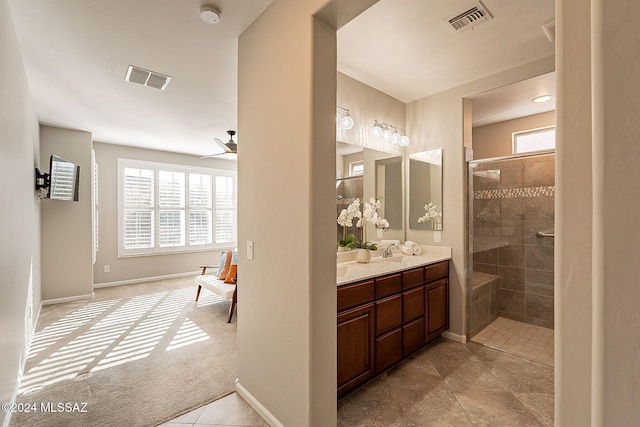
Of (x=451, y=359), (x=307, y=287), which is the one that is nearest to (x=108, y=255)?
(x=307, y=287)

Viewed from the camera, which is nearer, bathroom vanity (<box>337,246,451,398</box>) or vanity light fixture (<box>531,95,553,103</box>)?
bathroom vanity (<box>337,246,451,398</box>)

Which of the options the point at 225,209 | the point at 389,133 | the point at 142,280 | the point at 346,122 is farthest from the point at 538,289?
the point at 142,280

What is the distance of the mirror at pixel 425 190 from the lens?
3.29 meters

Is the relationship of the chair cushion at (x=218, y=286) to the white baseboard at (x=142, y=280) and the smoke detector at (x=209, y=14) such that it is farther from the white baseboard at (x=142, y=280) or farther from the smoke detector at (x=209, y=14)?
the smoke detector at (x=209, y=14)

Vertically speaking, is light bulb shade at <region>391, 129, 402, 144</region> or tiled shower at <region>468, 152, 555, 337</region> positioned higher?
light bulb shade at <region>391, 129, 402, 144</region>

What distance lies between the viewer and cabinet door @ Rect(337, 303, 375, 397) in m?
2.00

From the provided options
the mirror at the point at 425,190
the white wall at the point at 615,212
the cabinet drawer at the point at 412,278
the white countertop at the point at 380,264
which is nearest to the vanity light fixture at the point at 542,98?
the mirror at the point at 425,190

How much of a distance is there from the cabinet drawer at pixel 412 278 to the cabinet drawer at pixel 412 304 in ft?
0.18

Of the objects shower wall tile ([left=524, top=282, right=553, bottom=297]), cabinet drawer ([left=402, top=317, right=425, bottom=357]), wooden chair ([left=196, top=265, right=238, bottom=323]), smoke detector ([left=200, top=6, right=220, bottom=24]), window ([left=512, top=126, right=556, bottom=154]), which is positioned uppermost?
smoke detector ([left=200, top=6, right=220, bottom=24])

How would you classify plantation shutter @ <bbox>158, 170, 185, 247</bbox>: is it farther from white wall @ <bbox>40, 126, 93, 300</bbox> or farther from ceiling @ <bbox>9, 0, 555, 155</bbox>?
ceiling @ <bbox>9, 0, 555, 155</bbox>

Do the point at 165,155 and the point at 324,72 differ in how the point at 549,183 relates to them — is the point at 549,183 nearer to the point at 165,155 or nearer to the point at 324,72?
the point at 324,72

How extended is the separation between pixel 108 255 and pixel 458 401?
20.1ft

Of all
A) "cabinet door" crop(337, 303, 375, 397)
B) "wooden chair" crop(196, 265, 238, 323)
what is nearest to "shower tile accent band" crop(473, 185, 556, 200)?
"cabinet door" crop(337, 303, 375, 397)

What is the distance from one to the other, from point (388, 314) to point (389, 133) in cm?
198
